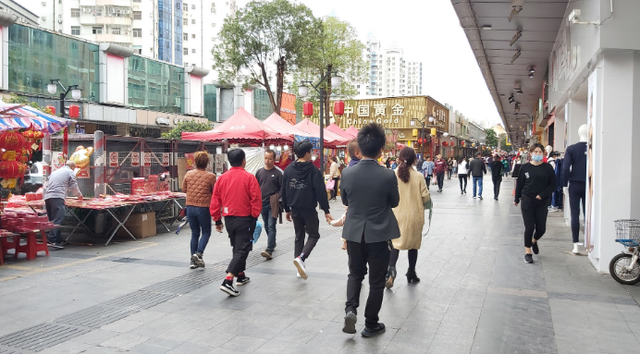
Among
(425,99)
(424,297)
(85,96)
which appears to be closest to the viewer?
(424,297)

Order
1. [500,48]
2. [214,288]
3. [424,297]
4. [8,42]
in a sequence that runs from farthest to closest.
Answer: [8,42], [500,48], [214,288], [424,297]

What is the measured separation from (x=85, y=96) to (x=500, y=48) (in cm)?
2804

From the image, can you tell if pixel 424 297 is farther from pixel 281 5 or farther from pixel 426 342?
pixel 281 5

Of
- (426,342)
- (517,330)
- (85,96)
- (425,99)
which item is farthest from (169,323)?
(425,99)

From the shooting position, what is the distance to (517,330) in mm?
4676

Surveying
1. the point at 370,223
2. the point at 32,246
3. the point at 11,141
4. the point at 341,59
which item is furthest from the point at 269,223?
the point at 341,59

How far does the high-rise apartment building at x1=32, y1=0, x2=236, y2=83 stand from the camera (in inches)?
2154

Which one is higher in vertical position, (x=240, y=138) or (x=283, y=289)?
(x=240, y=138)

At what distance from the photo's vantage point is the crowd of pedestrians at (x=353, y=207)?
4.42 metres

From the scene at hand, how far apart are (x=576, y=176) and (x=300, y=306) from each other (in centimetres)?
528

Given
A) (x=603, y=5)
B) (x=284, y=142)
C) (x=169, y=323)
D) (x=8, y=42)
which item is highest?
(x=8, y=42)

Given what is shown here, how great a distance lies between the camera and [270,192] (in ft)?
26.1

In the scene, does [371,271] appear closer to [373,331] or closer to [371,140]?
[373,331]

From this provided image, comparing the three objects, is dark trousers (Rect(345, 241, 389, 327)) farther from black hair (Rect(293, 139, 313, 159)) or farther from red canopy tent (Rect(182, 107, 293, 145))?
red canopy tent (Rect(182, 107, 293, 145))
